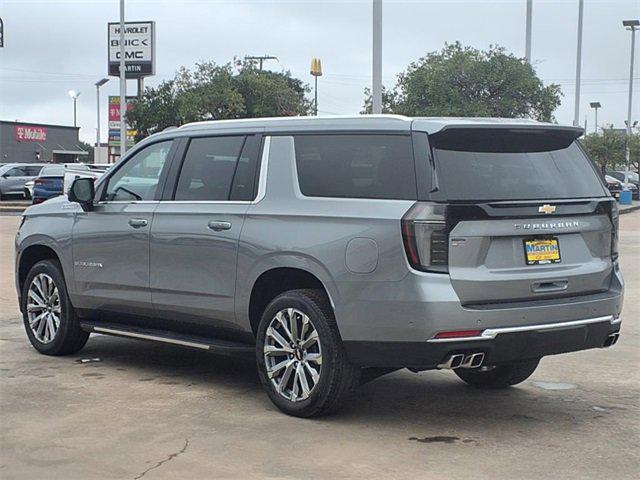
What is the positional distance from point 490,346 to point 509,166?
45.7 inches

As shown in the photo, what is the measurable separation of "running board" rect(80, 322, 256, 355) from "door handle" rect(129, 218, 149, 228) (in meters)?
0.82

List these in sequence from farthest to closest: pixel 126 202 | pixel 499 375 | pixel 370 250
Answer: pixel 126 202 → pixel 499 375 → pixel 370 250

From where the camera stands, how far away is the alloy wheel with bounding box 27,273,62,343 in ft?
27.0

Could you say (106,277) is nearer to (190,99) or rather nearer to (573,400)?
(573,400)

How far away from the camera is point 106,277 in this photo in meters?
7.66

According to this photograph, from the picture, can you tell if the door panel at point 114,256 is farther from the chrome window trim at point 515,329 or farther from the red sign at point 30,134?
the red sign at point 30,134

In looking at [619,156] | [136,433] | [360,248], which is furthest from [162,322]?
[619,156]

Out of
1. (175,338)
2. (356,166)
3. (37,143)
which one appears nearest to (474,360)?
(356,166)

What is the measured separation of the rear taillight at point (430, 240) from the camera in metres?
5.61

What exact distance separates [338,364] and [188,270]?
1.57 m

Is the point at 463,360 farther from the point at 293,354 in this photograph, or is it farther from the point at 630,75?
the point at 630,75

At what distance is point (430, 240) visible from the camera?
5613 mm

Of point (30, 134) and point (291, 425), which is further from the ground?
point (30, 134)

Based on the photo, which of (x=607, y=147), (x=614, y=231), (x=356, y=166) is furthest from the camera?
(x=607, y=147)
